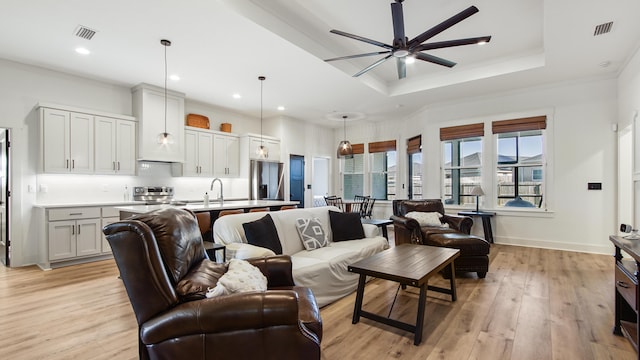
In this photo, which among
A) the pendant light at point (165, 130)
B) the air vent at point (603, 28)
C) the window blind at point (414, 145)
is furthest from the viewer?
the window blind at point (414, 145)

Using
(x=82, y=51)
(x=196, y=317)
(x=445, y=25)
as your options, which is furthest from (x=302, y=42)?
(x=196, y=317)

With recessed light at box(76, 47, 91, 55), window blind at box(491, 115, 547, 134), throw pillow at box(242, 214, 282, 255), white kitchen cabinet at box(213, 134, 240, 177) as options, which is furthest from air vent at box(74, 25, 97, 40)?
window blind at box(491, 115, 547, 134)

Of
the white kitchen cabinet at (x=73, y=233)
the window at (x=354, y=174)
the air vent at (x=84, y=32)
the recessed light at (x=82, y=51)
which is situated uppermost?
the air vent at (x=84, y=32)

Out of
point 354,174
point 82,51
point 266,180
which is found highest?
point 82,51

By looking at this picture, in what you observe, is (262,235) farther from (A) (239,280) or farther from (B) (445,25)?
(B) (445,25)

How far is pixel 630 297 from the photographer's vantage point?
2.01 m

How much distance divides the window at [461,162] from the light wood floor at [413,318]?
244 cm

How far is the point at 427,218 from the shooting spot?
177 inches

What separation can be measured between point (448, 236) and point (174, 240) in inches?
128

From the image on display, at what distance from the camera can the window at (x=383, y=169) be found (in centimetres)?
791

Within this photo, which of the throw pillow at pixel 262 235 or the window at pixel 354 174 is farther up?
the window at pixel 354 174

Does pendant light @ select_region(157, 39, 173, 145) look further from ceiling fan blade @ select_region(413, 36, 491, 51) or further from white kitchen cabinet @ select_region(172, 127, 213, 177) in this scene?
ceiling fan blade @ select_region(413, 36, 491, 51)

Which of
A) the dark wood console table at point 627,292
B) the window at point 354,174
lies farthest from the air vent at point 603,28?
the window at point 354,174

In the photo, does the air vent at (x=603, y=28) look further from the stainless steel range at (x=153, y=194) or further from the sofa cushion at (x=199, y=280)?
the stainless steel range at (x=153, y=194)
